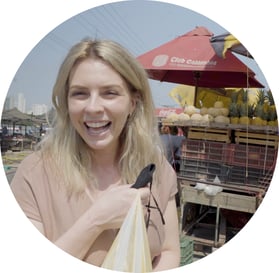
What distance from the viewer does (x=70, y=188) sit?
35.9 inches

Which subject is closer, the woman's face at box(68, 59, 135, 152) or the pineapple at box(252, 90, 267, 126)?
the woman's face at box(68, 59, 135, 152)

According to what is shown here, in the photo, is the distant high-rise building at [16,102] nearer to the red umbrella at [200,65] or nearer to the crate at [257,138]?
the red umbrella at [200,65]

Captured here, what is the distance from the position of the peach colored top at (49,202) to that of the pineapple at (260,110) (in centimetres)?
106

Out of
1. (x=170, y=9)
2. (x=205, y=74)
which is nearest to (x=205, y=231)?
(x=205, y=74)

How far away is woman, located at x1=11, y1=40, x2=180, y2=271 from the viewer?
34.2 inches

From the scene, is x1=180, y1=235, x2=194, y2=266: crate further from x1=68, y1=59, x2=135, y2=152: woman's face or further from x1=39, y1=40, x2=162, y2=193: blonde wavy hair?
x1=68, y1=59, x2=135, y2=152: woman's face

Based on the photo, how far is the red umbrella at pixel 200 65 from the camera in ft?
5.27

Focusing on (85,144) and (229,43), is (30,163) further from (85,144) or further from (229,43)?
(229,43)

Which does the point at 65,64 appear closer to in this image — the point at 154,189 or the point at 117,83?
the point at 117,83

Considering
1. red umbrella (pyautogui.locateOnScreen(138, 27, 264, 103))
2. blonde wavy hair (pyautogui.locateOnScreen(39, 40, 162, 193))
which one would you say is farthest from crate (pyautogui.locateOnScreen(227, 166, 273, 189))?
blonde wavy hair (pyautogui.locateOnScreen(39, 40, 162, 193))

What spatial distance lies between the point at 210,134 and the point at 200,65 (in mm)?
414

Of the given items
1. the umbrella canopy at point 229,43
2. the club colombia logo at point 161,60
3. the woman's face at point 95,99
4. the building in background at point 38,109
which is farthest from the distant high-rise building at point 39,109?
the umbrella canopy at point 229,43

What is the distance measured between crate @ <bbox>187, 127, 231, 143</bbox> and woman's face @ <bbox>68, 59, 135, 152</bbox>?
1121 mm

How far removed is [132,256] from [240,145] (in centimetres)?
113
